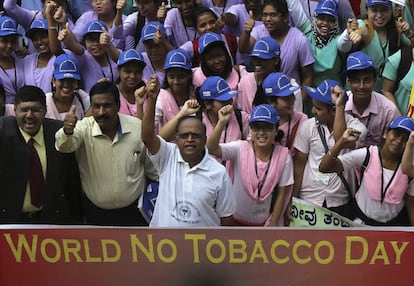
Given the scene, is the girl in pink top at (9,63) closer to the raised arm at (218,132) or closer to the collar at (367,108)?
the raised arm at (218,132)

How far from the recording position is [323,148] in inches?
251

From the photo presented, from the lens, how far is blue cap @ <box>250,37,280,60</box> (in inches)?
280

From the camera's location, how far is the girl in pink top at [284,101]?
6.62 meters

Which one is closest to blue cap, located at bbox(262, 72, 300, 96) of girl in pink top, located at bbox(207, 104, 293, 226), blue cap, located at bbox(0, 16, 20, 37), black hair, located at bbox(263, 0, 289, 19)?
girl in pink top, located at bbox(207, 104, 293, 226)

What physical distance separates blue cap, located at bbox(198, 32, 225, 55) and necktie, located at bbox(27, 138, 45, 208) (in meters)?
1.95

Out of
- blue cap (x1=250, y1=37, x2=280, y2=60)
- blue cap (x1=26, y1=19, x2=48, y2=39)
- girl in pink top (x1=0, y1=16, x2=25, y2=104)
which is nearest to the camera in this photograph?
blue cap (x1=250, y1=37, x2=280, y2=60)

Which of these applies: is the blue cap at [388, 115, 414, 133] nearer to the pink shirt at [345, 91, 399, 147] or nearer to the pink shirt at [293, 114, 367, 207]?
the pink shirt at [293, 114, 367, 207]

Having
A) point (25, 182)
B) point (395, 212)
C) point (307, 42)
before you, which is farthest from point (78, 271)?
point (307, 42)

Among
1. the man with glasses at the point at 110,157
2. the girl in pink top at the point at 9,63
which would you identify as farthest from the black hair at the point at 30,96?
the girl in pink top at the point at 9,63

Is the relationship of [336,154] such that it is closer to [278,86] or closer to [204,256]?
Result: [278,86]

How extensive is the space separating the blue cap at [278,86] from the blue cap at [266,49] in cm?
44

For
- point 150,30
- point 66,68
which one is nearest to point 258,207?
point 66,68

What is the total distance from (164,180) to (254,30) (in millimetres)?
2692

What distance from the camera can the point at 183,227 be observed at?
5137mm
